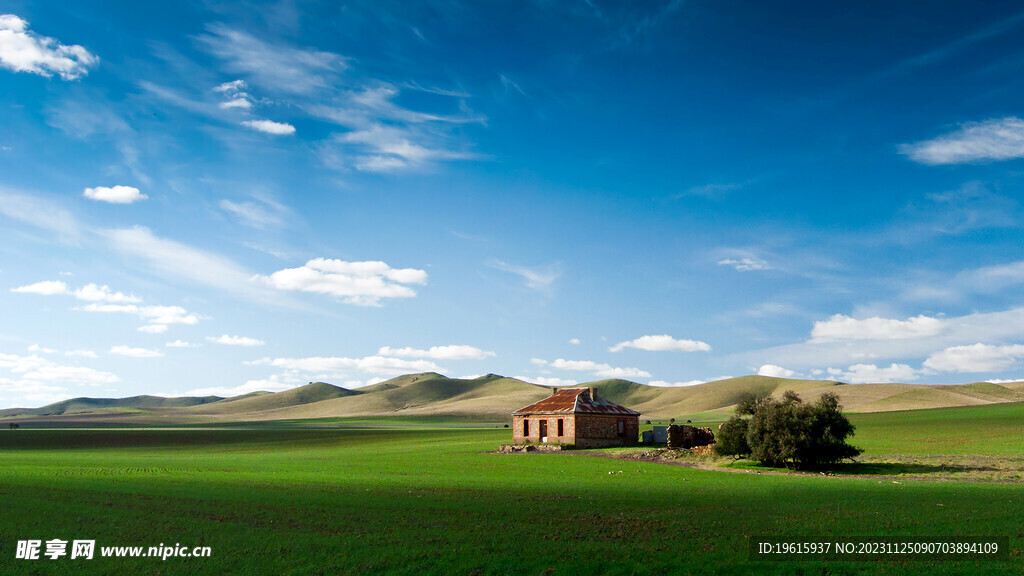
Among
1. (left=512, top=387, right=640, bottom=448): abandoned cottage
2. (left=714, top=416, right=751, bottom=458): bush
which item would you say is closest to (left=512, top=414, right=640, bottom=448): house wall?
(left=512, top=387, right=640, bottom=448): abandoned cottage

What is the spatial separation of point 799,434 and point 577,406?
27.4m

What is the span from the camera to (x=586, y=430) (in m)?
61.7

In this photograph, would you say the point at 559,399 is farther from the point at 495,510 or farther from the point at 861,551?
the point at 861,551

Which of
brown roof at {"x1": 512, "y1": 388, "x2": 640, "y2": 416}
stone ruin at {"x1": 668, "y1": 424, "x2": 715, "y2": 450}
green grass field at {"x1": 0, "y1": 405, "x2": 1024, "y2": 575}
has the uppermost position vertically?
brown roof at {"x1": 512, "y1": 388, "x2": 640, "y2": 416}

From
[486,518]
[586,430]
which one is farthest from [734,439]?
[486,518]

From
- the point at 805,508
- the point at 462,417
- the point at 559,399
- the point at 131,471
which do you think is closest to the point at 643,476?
the point at 805,508

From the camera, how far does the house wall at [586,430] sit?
61406 millimetres

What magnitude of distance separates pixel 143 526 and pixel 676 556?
14688mm

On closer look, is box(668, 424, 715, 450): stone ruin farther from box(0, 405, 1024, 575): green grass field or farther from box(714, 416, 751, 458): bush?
box(0, 405, 1024, 575): green grass field

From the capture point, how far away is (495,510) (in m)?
20.9

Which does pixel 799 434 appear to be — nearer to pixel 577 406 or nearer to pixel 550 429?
pixel 577 406

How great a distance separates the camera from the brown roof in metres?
62.5

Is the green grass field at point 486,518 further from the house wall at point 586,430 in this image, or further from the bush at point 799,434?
the house wall at point 586,430

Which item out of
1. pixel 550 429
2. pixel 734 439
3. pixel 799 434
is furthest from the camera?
pixel 550 429
